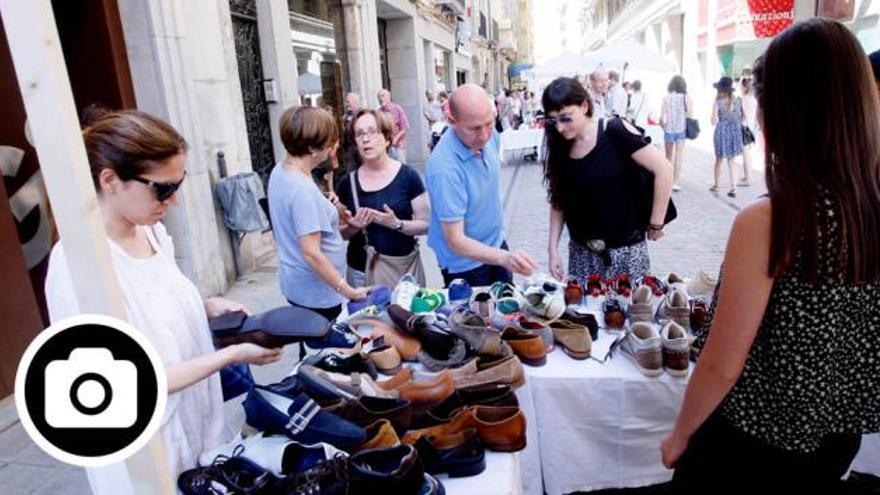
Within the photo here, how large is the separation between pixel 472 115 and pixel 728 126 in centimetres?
745

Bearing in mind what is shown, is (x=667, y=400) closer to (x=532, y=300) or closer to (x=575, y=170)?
(x=532, y=300)

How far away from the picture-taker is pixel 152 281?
1511 millimetres

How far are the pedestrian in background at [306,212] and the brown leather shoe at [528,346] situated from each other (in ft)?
2.69

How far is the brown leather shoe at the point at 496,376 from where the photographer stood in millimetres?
1885

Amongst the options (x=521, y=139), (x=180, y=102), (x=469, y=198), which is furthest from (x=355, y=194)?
(x=521, y=139)

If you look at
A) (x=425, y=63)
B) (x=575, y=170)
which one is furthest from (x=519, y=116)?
(x=575, y=170)

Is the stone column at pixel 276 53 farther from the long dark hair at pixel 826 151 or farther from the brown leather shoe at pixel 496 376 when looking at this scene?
the long dark hair at pixel 826 151

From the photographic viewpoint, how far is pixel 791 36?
123 centimetres

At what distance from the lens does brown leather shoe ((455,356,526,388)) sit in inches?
74.2

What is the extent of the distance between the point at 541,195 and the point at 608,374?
309 inches

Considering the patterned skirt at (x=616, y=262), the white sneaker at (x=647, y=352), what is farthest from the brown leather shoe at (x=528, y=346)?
the patterned skirt at (x=616, y=262)

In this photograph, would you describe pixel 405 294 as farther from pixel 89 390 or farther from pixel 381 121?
pixel 89 390

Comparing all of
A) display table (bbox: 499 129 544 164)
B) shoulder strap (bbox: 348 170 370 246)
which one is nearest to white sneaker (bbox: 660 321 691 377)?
shoulder strap (bbox: 348 170 370 246)

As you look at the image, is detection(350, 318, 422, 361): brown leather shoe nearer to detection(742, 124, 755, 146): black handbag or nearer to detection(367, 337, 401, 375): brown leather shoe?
detection(367, 337, 401, 375): brown leather shoe
